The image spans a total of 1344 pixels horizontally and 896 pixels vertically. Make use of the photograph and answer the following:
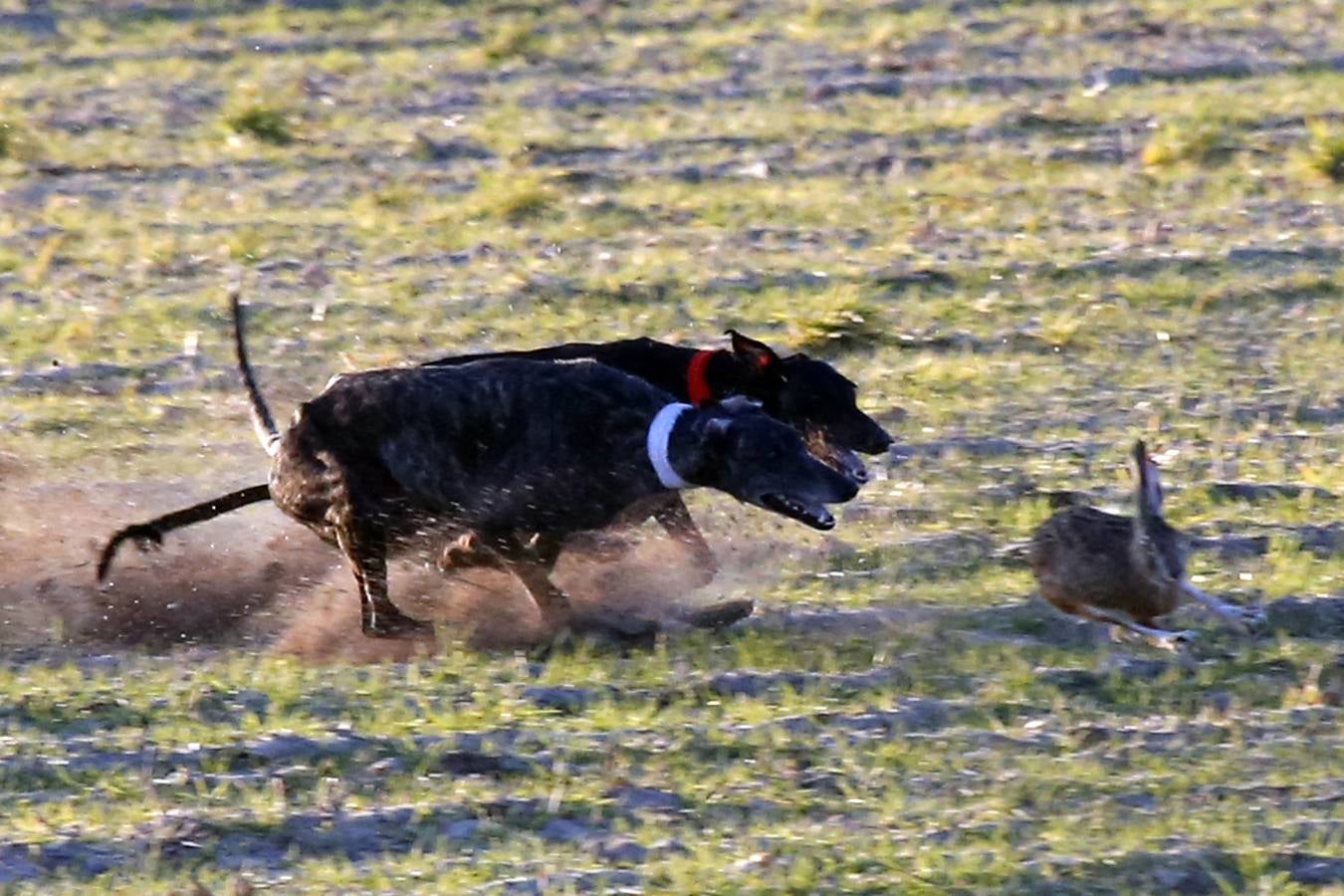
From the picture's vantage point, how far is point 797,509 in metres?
6.55

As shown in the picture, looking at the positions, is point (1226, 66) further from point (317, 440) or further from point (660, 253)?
point (317, 440)

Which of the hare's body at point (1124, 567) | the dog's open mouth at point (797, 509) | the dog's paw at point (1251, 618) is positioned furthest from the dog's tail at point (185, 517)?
the dog's paw at point (1251, 618)

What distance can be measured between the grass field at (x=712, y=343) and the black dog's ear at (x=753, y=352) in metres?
0.47

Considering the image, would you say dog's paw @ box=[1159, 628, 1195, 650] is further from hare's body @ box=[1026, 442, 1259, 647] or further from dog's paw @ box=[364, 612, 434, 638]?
dog's paw @ box=[364, 612, 434, 638]

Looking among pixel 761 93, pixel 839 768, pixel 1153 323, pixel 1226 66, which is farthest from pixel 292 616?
pixel 1226 66

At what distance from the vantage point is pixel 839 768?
534 centimetres

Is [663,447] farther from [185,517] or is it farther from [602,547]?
[185,517]

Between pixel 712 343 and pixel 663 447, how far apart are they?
2.74 meters

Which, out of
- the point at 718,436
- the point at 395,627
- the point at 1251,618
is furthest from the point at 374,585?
the point at 1251,618

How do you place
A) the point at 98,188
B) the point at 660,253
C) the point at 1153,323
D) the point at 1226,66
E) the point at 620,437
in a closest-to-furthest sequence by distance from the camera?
the point at 620,437 < the point at 1153,323 < the point at 660,253 < the point at 98,188 < the point at 1226,66

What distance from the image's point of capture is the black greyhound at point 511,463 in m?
6.57

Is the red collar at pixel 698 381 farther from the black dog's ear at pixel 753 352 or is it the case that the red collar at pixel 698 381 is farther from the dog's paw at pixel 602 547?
the dog's paw at pixel 602 547

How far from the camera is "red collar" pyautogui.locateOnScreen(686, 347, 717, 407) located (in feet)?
23.5

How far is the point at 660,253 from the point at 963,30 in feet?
13.8
